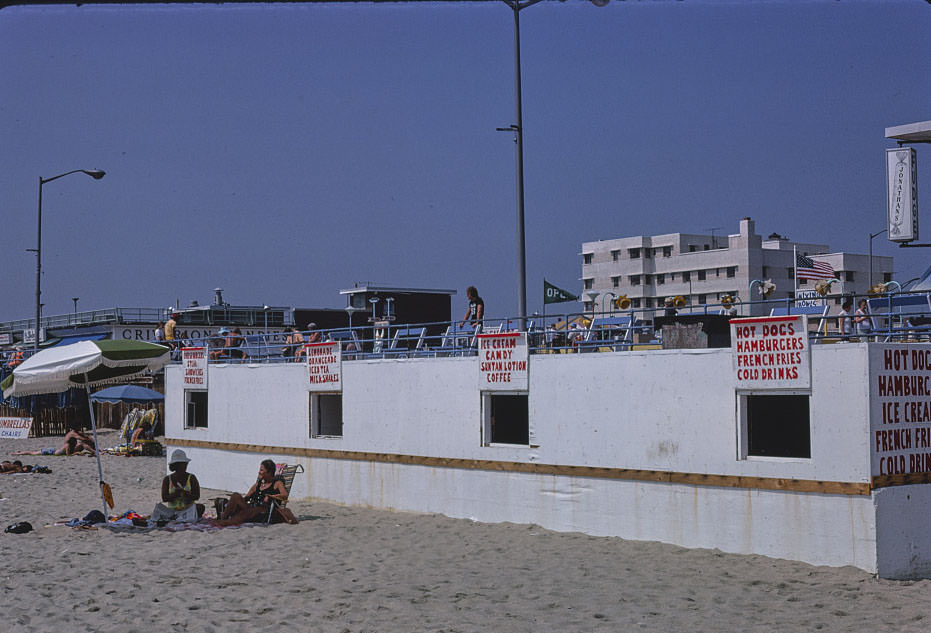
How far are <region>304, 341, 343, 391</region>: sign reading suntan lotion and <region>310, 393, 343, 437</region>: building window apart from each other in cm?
42

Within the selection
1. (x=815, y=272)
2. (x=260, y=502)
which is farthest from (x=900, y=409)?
(x=815, y=272)

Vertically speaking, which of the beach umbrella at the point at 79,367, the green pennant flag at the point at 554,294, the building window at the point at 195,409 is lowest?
the building window at the point at 195,409

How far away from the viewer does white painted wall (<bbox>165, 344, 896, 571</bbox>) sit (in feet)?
37.4

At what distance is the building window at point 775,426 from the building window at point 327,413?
8.60 metres

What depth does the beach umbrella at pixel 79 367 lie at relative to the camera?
47.0 feet

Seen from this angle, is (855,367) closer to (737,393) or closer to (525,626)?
(737,393)

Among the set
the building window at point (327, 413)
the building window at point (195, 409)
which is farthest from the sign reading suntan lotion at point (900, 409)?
the building window at point (195, 409)

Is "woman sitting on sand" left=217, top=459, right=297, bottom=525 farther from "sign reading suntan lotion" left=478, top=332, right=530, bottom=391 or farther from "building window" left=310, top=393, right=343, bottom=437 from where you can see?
"building window" left=310, top=393, right=343, bottom=437

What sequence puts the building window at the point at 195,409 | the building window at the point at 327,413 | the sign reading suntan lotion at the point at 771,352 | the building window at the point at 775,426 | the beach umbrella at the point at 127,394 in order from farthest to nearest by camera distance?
1. the beach umbrella at the point at 127,394
2. the building window at the point at 195,409
3. the building window at the point at 327,413
4. the building window at the point at 775,426
5. the sign reading suntan lotion at the point at 771,352

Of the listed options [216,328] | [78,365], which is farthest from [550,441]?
[216,328]

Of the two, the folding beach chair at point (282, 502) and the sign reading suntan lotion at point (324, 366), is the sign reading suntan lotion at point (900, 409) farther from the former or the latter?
the sign reading suntan lotion at point (324, 366)

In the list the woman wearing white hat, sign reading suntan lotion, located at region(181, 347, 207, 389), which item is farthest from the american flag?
the woman wearing white hat

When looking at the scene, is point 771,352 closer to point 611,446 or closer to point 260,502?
point 611,446

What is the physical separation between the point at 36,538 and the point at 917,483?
11262 mm
